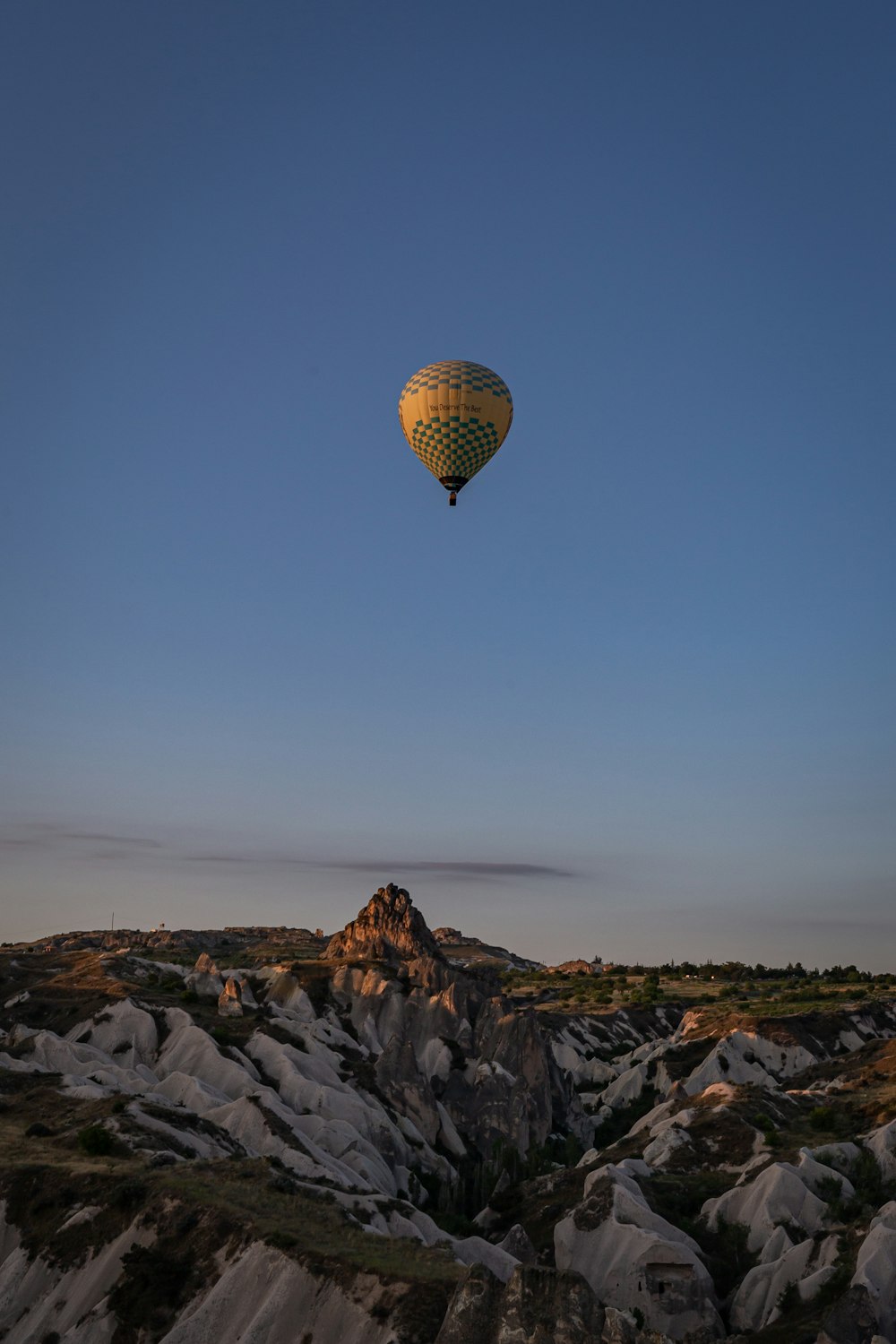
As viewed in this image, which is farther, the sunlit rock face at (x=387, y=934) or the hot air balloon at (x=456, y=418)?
the sunlit rock face at (x=387, y=934)

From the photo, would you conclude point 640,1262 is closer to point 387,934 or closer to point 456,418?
point 456,418

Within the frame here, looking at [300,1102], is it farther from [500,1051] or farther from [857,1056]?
[857,1056]

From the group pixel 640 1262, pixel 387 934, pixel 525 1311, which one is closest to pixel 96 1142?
pixel 640 1262

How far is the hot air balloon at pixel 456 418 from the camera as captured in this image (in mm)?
80875

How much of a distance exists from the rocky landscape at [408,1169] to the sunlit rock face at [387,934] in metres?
7.22

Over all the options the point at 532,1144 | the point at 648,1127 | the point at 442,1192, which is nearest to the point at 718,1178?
the point at 648,1127

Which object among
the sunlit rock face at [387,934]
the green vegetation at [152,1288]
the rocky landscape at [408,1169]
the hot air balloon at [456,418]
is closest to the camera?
the rocky landscape at [408,1169]

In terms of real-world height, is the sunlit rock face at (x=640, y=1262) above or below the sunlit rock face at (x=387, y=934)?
below

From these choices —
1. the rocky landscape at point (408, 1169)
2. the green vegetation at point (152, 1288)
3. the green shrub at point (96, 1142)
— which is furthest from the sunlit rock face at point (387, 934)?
the green vegetation at point (152, 1288)

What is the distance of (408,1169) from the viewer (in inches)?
3639

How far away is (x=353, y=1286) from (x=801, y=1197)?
31.8 m

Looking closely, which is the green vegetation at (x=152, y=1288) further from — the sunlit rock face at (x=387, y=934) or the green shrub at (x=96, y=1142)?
the sunlit rock face at (x=387, y=934)

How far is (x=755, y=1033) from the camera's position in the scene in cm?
12738

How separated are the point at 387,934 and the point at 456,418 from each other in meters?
89.4
